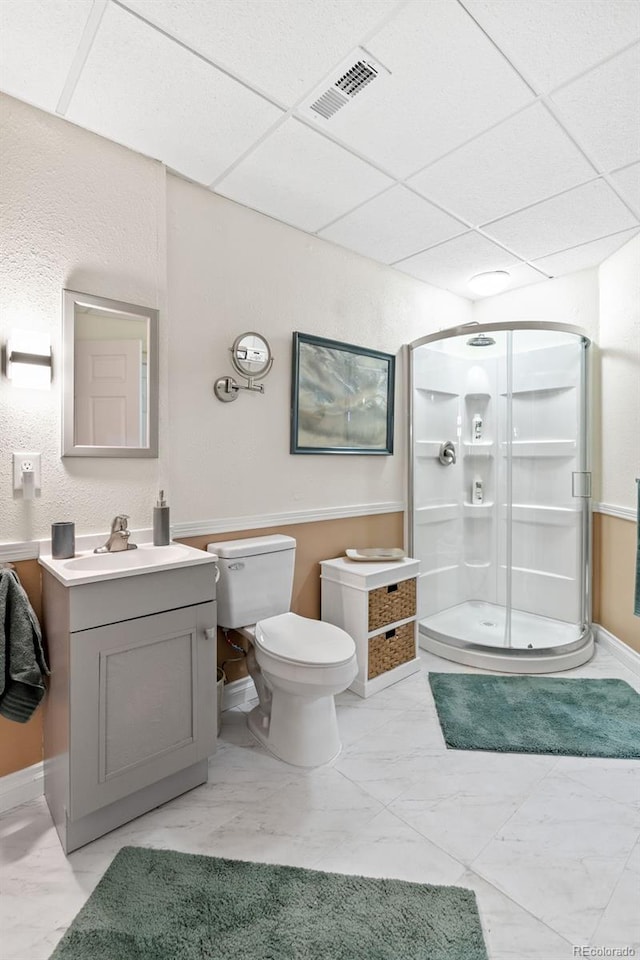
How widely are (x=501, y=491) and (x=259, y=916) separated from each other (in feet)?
9.09

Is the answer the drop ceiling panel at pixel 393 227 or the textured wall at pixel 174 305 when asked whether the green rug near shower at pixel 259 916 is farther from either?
the drop ceiling panel at pixel 393 227

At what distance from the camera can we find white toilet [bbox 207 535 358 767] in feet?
6.16

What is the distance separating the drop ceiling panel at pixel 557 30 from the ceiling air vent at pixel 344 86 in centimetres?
33

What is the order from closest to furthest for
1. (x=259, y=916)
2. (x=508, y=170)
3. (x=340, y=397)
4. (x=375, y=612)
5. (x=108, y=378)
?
1. (x=259, y=916)
2. (x=108, y=378)
3. (x=508, y=170)
4. (x=375, y=612)
5. (x=340, y=397)

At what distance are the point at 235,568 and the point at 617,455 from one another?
2462 millimetres

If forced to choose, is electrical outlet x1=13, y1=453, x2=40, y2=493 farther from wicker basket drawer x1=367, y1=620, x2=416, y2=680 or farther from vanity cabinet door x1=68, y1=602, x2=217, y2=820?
wicker basket drawer x1=367, y1=620, x2=416, y2=680

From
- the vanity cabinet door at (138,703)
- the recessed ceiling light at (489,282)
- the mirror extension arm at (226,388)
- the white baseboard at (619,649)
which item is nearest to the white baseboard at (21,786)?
the vanity cabinet door at (138,703)

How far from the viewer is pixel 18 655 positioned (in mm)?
1595

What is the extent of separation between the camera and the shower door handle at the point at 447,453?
343 cm

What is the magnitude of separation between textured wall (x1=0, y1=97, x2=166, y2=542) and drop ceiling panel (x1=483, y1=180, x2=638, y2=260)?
1.84m

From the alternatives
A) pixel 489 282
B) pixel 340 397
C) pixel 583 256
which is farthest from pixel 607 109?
pixel 340 397

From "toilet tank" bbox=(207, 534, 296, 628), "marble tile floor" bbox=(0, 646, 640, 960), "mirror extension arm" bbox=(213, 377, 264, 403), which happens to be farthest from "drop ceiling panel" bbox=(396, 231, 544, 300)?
"marble tile floor" bbox=(0, 646, 640, 960)

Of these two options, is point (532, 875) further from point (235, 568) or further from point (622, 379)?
→ point (622, 379)

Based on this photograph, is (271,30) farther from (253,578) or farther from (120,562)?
(253,578)
